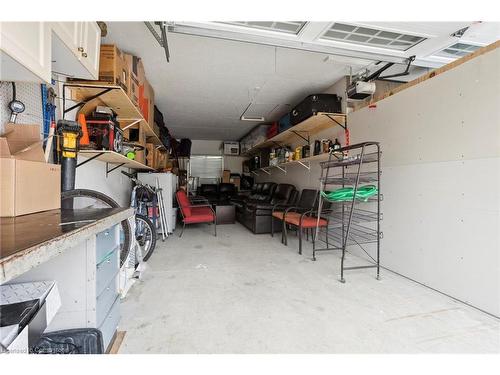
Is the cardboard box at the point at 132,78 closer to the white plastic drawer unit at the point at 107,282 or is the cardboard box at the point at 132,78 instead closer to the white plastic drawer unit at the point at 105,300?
the white plastic drawer unit at the point at 107,282

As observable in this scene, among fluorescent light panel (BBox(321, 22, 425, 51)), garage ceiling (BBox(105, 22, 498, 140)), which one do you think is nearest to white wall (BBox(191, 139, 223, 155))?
garage ceiling (BBox(105, 22, 498, 140))

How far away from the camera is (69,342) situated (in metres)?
1.00

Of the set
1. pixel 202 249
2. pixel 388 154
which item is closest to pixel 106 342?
pixel 202 249

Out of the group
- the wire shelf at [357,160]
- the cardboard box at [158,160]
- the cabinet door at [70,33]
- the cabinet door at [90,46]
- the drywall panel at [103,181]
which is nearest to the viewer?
the cabinet door at [70,33]

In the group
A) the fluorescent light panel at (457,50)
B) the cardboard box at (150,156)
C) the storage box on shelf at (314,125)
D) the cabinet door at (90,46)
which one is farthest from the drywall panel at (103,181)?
the fluorescent light panel at (457,50)

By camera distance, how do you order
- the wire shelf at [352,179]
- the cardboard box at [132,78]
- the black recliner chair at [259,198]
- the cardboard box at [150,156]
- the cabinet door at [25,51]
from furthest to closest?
the black recliner chair at [259,198]
the cardboard box at [150,156]
the wire shelf at [352,179]
the cardboard box at [132,78]
the cabinet door at [25,51]

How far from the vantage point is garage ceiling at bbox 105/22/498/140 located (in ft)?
6.89

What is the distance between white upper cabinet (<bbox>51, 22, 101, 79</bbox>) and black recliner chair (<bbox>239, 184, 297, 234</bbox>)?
3.28 metres

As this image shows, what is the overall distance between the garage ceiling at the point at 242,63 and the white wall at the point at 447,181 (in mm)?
602

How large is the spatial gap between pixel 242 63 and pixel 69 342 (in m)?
3.14

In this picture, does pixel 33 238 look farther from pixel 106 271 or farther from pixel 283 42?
pixel 283 42

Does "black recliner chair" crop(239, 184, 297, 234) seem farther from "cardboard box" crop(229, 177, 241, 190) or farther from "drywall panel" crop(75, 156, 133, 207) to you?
"cardboard box" crop(229, 177, 241, 190)

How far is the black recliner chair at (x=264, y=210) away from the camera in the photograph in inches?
173

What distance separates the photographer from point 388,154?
2.70 metres
